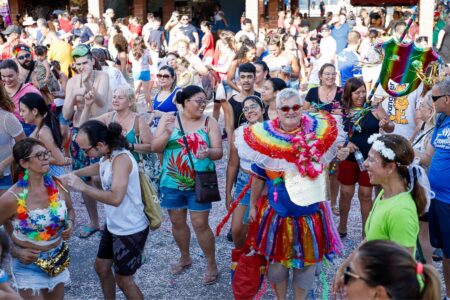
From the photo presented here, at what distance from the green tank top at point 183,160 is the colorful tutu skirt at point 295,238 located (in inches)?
37.3

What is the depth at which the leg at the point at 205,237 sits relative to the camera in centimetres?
482

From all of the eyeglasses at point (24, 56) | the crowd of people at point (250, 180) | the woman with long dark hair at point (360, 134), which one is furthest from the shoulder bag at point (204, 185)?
the eyeglasses at point (24, 56)

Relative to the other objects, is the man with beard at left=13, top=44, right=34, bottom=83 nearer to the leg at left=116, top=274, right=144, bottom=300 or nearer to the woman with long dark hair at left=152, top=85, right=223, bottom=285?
the woman with long dark hair at left=152, top=85, right=223, bottom=285

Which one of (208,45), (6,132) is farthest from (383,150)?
(208,45)

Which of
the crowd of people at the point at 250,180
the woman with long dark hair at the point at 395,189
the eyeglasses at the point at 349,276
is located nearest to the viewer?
the eyeglasses at the point at 349,276

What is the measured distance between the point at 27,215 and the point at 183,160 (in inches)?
60.9

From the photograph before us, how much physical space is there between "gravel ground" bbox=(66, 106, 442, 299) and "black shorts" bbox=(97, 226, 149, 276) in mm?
938

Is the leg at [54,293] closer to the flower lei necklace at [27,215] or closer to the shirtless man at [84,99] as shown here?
the flower lei necklace at [27,215]

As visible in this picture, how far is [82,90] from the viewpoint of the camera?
5.77 m

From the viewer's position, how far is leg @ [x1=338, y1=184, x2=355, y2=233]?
560 centimetres

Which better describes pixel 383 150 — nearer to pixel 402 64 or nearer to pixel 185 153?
pixel 402 64

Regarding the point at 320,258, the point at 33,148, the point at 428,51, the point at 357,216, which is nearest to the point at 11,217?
the point at 33,148

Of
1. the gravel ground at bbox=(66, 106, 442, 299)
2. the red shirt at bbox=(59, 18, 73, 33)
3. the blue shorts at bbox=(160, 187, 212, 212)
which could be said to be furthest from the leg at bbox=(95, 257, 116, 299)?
the red shirt at bbox=(59, 18, 73, 33)

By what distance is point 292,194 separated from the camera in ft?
12.5
